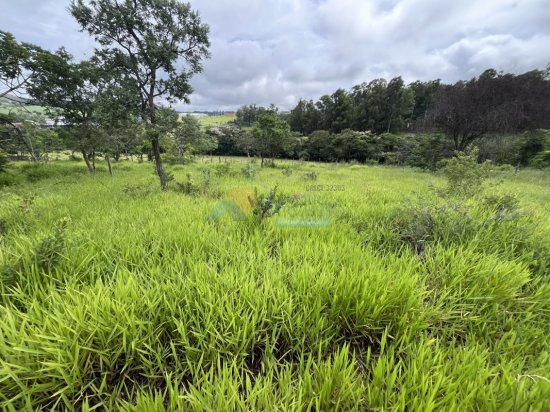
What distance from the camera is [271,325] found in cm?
142

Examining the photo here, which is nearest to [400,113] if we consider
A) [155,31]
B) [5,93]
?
[155,31]

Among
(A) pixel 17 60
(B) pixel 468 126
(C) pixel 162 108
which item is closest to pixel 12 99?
(A) pixel 17 60

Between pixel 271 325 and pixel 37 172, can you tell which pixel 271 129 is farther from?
pixel 271 325

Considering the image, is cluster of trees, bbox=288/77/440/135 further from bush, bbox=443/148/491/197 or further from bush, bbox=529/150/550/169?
bush, bbox=443/148/491/197

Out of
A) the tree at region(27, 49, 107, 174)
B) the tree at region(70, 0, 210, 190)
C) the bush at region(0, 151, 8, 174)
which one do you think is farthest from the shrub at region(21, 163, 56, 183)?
the tree at region(70, 0, 210, 190)

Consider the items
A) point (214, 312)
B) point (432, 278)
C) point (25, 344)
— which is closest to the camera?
point (25, 344)

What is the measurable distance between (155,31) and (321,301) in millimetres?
8215

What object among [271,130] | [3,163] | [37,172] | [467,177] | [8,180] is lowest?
[8,180]

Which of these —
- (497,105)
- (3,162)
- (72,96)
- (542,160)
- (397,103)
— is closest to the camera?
(3,162)

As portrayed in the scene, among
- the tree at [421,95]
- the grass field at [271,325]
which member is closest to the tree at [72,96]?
the grass field at [271,325]

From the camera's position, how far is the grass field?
102 centimetres

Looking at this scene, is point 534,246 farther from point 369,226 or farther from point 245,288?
point 245,288

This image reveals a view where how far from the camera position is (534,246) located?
95.0 inches

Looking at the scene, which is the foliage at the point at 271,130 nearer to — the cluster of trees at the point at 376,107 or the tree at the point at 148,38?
the tree at the point at 148,38
